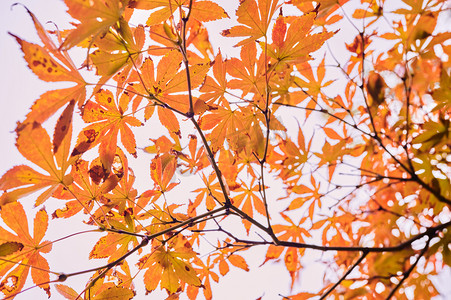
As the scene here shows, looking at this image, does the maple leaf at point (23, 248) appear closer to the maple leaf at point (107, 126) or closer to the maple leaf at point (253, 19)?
the maple leaf at point (107, 126)

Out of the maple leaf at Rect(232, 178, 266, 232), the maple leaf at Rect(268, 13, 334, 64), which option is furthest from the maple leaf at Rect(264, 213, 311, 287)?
the maple leaf at Rect(268, 13, 334, 64)

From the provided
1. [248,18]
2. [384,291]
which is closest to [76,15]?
[248,18]

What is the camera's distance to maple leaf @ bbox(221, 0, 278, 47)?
2.70 ft

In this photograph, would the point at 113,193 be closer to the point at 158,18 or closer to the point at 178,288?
the point at 178,288

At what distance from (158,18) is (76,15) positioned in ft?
1.13

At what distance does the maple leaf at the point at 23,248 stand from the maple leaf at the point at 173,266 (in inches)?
12.1

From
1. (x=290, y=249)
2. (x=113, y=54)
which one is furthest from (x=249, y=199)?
(x=113, y=54)

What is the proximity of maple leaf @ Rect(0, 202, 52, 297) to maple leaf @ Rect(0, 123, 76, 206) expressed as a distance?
215mm

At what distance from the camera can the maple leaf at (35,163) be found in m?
0.65

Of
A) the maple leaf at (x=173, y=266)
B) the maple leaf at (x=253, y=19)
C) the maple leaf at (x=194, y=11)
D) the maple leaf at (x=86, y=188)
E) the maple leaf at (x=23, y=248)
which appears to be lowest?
the maple leaf at (x=173, y=266)

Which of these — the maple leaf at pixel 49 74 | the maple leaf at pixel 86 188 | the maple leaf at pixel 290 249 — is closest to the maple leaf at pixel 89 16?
the maple leaf at pixel 49 74

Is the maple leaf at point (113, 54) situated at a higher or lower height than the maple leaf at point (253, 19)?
lower

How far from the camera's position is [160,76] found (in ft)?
3.06

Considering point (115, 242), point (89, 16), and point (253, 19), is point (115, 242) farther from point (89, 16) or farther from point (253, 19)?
point (253, 19)
